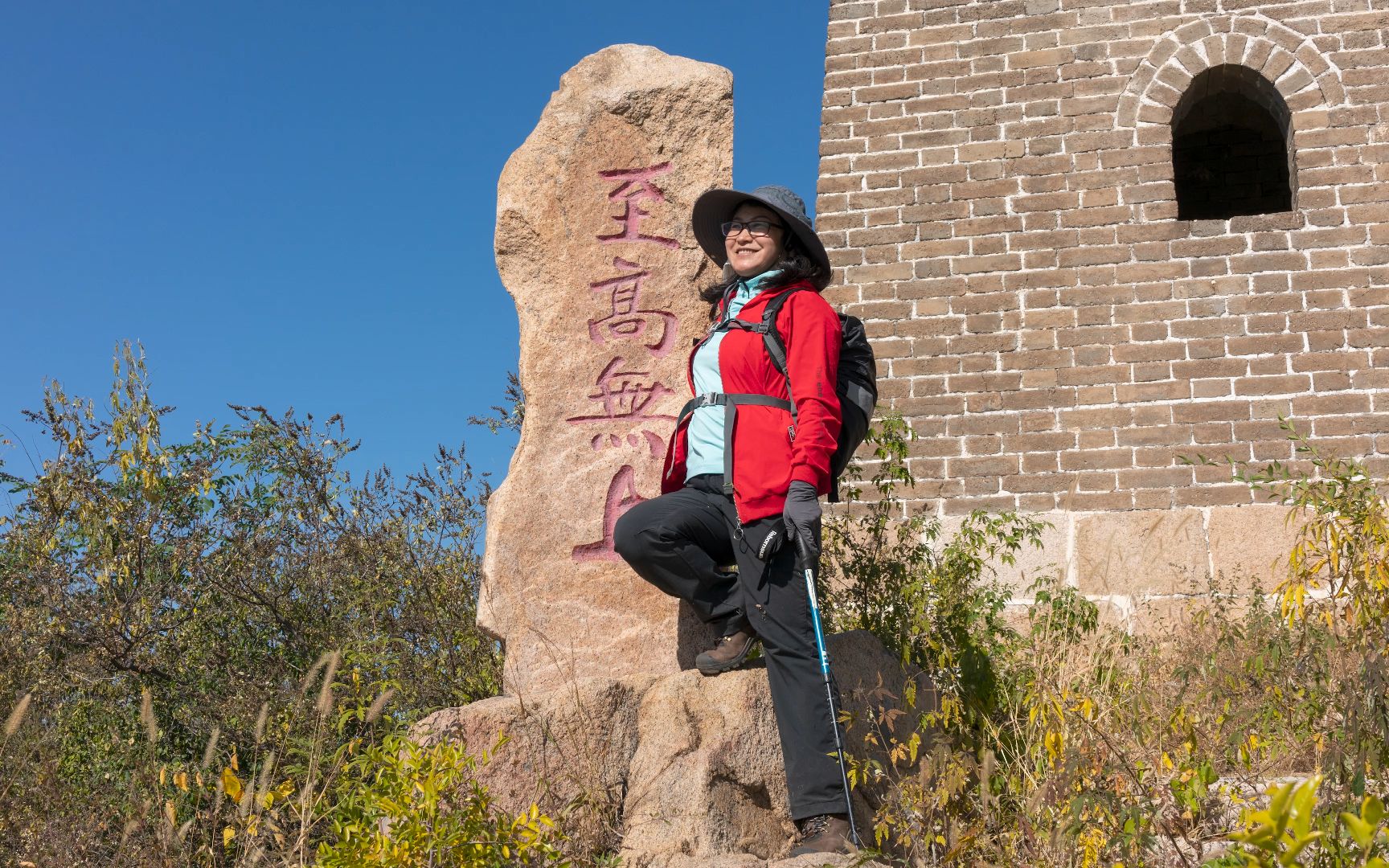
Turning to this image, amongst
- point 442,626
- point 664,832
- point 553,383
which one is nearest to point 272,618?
point 442,626

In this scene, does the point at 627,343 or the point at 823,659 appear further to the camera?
the point at 627,343

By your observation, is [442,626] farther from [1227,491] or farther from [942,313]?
[1227,491]

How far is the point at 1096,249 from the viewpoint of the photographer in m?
7.75

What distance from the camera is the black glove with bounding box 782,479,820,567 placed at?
3.62 m

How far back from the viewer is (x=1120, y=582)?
734cm

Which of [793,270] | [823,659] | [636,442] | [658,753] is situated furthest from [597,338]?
[823,659]

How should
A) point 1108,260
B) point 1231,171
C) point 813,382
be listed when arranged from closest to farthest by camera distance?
1. point 813,382
2. point 1108,260
3. point 1231,171

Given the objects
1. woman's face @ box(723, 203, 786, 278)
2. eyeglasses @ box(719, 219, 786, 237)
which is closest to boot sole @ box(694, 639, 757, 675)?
woman's face @ box(723, 203, 786, 278)

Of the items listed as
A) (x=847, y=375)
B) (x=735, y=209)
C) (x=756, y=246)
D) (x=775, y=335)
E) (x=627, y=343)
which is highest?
(x=735, y=209)

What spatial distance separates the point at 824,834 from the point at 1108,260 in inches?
206

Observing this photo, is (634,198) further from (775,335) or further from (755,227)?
(775,335)

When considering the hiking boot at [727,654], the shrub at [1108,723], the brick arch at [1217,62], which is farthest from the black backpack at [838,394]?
the brick arch at [1217,62]

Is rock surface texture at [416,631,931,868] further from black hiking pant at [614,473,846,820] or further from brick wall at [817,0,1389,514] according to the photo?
brick wall at [817,0,1389,514]

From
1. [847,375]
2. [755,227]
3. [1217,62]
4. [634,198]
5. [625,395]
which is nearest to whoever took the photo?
[847,375]
